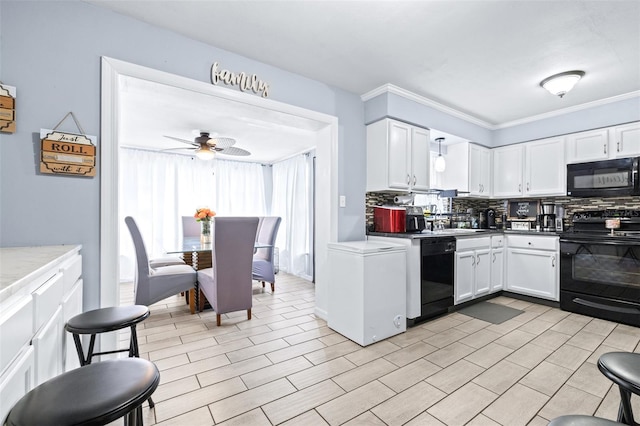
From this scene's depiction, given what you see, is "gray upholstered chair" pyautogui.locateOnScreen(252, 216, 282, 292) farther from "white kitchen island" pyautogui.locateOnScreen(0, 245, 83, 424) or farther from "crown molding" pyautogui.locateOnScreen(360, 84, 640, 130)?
"white kitchen island" pyautogui.locateOnScreen(0, 245, 83, 424)

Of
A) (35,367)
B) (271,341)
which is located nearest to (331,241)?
(271,341)

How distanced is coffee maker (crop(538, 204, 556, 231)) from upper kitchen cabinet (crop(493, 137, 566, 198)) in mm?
264

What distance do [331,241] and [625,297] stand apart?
3065 millimetres

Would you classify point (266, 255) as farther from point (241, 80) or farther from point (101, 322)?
point (101, 322)

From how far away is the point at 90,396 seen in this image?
2.64 feet

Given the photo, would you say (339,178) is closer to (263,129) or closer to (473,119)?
(263,129)

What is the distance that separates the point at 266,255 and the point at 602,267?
13.5 ft

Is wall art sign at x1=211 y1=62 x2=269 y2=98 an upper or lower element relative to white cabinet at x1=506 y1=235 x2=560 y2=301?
upper

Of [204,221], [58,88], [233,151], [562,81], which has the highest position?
[562,81]

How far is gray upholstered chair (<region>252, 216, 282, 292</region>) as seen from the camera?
426cm

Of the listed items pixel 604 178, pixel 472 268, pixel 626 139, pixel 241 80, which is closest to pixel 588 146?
pixel 626 139

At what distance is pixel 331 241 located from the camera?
3.07 m

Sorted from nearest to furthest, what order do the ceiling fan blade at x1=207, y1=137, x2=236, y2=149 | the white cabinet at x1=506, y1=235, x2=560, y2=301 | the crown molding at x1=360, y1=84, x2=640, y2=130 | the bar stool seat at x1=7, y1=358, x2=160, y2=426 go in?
the bar stool seat at x1=7, y1=358, x2=160, y2=426 < the crown molding at x1=360, y1=84, x2=640, y2=130 < the white cabinet at x1=506, y1=235, x2=560, y2=301 < the ceiling fan blade at x1=207, y1=137, x2=236, y2=149

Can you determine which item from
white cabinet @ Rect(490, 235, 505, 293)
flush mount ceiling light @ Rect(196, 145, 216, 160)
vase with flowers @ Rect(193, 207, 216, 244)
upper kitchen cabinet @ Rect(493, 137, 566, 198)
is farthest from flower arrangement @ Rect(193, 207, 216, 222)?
upper kitchen cabinet @ Rect(493, 137, 566, 198)
